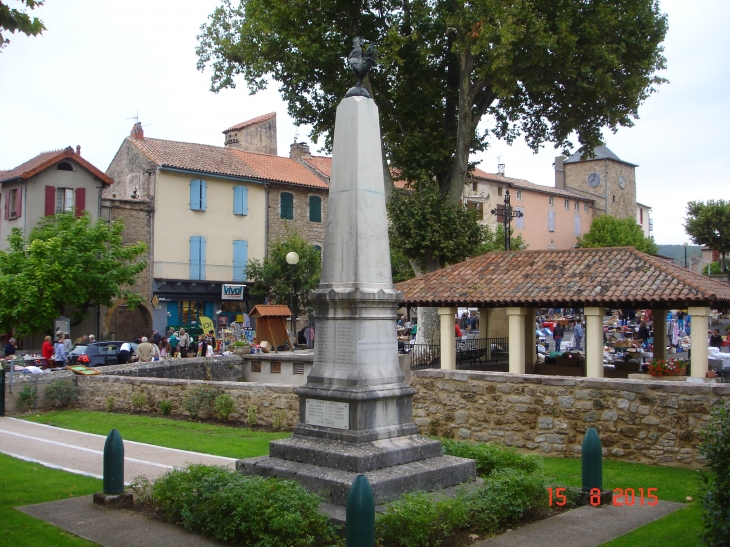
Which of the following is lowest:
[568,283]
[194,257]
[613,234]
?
[568,283]

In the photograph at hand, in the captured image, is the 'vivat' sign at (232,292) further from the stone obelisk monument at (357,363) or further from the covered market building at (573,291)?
the stone obelisk monument at (357,363)

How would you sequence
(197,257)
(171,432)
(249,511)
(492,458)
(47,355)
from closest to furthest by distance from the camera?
1. (249,511)
2. (492,458)
3. (171,432)
4. (47,355)
5. (197,257)

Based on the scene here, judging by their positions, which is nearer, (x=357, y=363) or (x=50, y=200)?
(x=357, y=363)

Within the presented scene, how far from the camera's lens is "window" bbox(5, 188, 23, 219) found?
34.5 meters

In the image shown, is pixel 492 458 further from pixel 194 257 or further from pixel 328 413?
pixel 194 257

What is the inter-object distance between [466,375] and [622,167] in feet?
228

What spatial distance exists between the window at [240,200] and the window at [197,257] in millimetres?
2720

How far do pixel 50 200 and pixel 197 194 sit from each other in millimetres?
7483

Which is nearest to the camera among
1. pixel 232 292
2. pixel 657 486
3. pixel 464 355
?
pixel 657 486

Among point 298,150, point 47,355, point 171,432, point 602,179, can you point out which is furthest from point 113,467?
point 602,179

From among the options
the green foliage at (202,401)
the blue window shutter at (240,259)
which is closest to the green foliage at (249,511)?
the green foliage at (202,401)

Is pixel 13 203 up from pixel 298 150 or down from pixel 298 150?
down

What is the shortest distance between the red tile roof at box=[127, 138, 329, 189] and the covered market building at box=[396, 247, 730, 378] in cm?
2011

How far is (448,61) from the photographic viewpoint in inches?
1006
